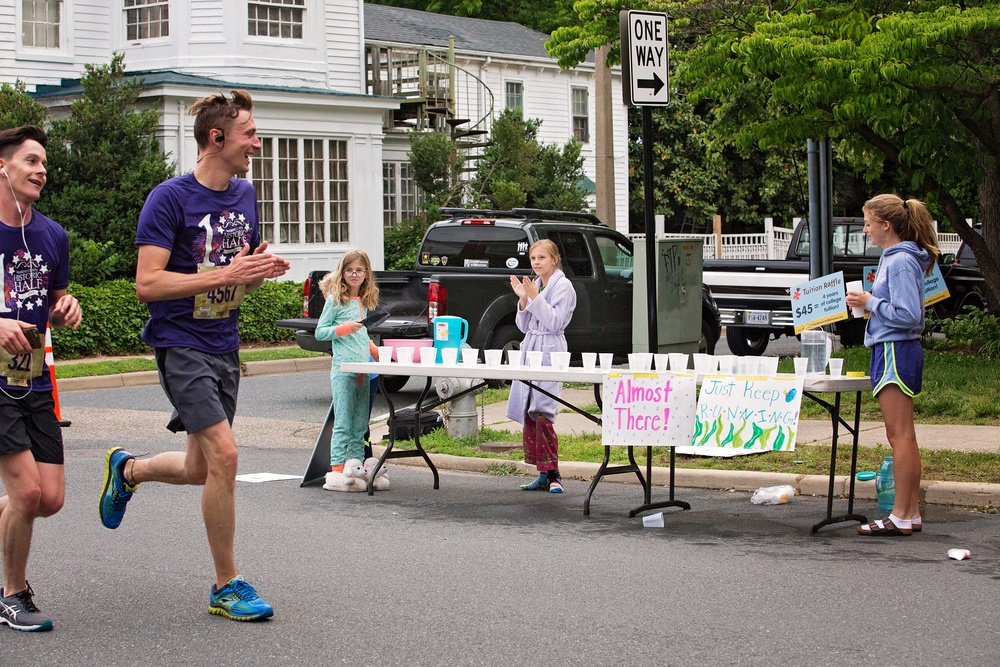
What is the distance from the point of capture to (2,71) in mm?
24250

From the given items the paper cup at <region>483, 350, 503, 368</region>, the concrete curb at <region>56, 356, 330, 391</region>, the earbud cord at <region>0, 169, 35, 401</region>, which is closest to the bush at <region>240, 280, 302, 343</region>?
the concrete curb at <region>56, 356, 330, 391</region>

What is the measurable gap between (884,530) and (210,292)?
4.14 meters

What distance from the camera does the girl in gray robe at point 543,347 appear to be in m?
9.12

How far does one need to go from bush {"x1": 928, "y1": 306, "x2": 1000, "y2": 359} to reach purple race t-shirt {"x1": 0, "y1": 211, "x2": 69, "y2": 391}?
13245 millimetres

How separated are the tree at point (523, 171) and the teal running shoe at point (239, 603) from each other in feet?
78.5

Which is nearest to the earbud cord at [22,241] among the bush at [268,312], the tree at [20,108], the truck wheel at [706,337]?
the truck wheel at [706,337]

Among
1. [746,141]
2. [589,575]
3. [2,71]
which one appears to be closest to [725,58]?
[746,141]

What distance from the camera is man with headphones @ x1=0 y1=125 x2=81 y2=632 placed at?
5.35 meters

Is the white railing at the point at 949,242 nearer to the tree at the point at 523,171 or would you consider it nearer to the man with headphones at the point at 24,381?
the tree at the point at 523,171

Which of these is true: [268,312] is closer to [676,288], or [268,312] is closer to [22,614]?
[676,288]

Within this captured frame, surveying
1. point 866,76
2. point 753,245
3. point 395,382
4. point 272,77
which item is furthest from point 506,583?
point 753,245

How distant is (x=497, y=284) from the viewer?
593 inches

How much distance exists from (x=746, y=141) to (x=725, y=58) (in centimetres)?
140

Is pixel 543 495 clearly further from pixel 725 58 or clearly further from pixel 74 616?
pixel 725 58
